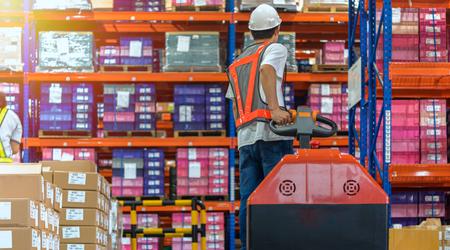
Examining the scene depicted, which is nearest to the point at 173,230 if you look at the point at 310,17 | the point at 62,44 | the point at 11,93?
the point at 62,44

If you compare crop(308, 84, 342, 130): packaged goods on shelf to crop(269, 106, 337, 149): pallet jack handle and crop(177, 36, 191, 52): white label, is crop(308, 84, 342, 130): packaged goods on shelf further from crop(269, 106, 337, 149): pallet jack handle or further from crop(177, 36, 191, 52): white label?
crop(269, 106, 337, 149): pallet jack handle

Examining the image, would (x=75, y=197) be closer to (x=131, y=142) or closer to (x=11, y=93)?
(x=131, y=142)

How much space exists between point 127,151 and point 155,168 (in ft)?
1.46

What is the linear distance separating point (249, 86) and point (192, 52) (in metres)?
6.25

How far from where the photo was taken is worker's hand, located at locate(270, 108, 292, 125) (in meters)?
A: 5.80

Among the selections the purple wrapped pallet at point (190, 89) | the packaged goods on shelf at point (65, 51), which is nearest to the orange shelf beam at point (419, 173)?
the purple wrapped pallet at point (190, 89)

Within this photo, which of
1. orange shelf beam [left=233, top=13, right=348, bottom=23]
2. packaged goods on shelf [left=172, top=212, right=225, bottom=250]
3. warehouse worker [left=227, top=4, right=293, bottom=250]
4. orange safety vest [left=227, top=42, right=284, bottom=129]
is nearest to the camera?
warehouse worker [left=227, top=4, right=293, bottom=250]

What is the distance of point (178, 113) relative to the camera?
1260 cm

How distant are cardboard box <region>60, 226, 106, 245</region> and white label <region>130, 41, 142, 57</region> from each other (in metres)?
4.95

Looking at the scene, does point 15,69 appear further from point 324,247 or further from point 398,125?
point 324,247

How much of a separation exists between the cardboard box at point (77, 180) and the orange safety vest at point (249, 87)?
2113 millimetres

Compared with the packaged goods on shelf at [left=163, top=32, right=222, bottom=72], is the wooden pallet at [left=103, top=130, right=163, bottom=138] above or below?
below

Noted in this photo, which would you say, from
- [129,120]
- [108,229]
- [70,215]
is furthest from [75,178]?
[129,120]

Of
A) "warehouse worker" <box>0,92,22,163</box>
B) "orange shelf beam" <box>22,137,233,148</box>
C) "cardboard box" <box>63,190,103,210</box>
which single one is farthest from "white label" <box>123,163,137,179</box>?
"cardboard box" <box>63,190,103,210</box>
